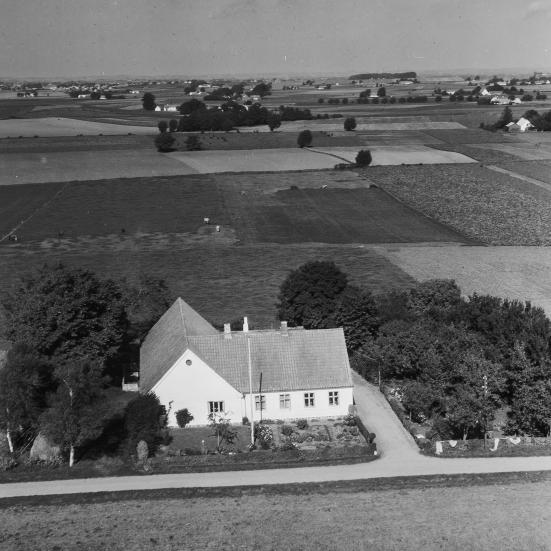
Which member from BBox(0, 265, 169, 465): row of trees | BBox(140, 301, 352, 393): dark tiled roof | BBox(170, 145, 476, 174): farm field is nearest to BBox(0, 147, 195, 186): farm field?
BBox(170, 145, 476, 174): farm field

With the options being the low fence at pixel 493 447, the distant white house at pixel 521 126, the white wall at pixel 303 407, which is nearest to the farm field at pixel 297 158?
the distant white house at pixel 521 126

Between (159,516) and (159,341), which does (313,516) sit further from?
(159,341)

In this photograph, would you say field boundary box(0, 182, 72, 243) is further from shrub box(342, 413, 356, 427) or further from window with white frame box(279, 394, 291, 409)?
shrub box(342, 413, 356, 427)

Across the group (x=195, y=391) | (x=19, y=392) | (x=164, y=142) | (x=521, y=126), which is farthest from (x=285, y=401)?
(x=521, y=126)

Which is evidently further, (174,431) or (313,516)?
(174,431)

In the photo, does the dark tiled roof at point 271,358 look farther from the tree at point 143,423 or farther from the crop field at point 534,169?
the crop field at point 534,169

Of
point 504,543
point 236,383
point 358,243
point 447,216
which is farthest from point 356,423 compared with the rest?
point 447,216
